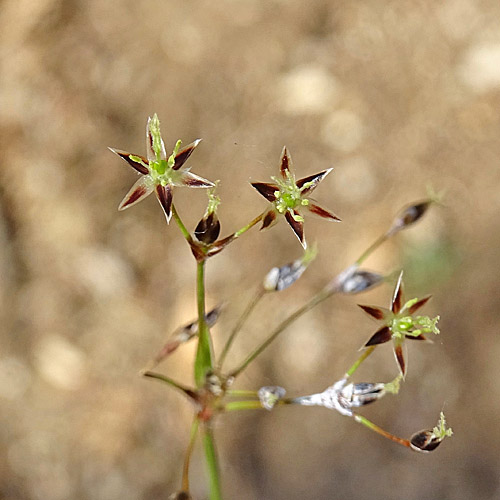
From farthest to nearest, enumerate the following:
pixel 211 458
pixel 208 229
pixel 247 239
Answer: pixel 247 239 → pixel 211 458 → pixel 208 229

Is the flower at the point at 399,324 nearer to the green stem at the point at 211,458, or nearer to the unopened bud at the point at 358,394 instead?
the unopened bud at the point at 358,394

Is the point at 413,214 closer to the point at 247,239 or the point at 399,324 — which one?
the point at 399,324

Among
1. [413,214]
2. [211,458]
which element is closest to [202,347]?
[211,458]

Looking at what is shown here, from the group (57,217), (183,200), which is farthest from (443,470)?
(57,217)

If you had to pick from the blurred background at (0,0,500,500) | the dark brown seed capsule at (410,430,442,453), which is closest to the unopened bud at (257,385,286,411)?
the dark brown seed capsule at (410,430,442,453)

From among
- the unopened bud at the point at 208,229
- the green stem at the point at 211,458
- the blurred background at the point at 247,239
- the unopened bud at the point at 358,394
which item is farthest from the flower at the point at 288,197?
the blurred background at the point at 247,239
